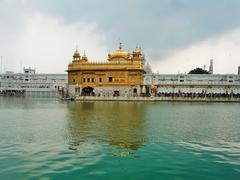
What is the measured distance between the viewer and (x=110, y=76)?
5866 cm

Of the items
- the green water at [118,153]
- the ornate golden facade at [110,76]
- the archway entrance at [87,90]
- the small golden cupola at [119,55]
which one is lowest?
the green water at [118,153]

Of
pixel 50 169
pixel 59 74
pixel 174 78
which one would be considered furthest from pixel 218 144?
pixel 59 74

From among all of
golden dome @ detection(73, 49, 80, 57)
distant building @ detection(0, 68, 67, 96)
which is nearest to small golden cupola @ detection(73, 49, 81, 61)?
golden dome @ detection(73, 49, 80, 57)

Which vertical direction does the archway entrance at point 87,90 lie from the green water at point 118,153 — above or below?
above

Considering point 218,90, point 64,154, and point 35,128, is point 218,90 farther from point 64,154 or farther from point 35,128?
point 64,154

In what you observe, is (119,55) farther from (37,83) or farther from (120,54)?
(37,83)

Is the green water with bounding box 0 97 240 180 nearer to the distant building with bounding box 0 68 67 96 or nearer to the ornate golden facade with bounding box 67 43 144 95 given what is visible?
the ornate golden facade with bounding box 67 43 144 95

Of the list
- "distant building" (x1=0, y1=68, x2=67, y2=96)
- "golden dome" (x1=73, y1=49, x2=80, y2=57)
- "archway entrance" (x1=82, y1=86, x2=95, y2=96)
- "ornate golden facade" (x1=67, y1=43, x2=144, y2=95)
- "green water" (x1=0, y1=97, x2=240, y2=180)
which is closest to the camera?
"green water" (x1=0, y1=97, x2=240, y2=180)

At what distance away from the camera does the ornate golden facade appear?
58.0 metres

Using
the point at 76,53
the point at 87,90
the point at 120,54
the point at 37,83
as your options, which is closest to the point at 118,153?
the point at 87,90

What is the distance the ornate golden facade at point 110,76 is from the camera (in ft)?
190

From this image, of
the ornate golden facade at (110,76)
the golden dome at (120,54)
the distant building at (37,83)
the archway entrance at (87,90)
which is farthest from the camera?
the distant building at (37,83)

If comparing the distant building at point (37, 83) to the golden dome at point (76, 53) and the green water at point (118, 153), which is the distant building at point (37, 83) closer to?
the golden dome at point (76, 53)

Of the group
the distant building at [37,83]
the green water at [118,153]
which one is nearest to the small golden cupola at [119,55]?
the distant building at [37,83]
